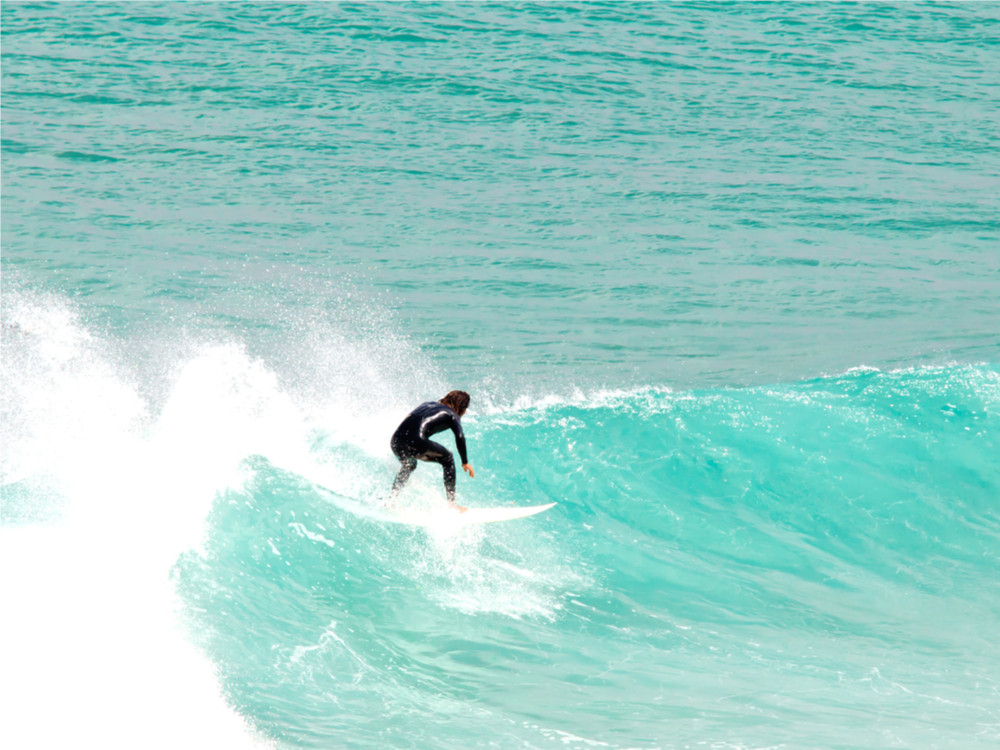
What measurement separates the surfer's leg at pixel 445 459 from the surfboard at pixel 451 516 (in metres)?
0.15

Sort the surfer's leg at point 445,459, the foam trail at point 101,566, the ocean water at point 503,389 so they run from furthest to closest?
the surfer's leg at point 445,459, the ocean water at point 503,389, the foam trail at point 101,566

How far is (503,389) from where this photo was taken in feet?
46.6

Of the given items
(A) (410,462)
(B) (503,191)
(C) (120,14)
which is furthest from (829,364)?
(C) (120,14)

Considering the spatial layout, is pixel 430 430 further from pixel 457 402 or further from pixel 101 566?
pixel 101 566

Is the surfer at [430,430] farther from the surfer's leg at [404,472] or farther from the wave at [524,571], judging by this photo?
the wave at [524,571]

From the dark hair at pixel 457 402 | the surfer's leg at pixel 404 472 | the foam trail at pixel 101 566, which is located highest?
the dark hair at pixel 457 402

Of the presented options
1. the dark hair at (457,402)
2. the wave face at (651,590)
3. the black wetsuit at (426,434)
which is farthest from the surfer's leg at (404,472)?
the dark hair at (457,402)

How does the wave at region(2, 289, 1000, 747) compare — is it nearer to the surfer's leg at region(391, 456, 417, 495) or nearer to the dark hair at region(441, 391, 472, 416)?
the surfer's leg at region(391, 456, 417, 495)

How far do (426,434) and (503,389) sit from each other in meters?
5.79

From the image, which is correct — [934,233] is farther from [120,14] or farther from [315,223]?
[120,14]

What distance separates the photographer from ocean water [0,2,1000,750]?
7762mm

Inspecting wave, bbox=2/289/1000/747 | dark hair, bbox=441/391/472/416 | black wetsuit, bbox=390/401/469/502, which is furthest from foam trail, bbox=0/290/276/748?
dark hair, bbox=441/391/472/416

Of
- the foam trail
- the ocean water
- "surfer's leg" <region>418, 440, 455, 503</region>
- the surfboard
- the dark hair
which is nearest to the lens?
the foam trail

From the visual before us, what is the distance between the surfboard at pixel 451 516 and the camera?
Result: 8.96 meters
